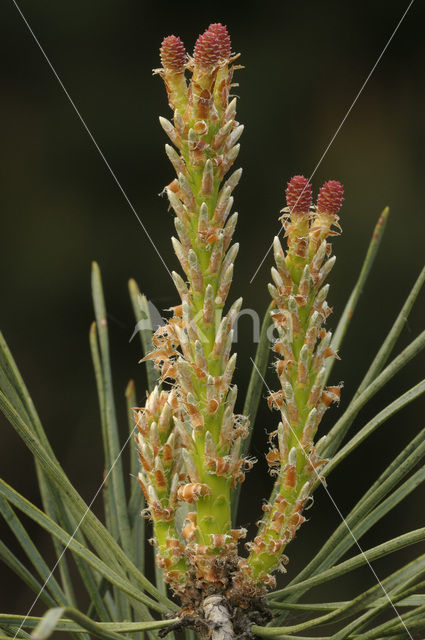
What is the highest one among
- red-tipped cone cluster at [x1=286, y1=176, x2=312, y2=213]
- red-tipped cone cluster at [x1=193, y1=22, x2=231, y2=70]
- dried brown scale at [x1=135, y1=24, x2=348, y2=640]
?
red-tipped cone cluster at [x1=193, y1=22, x2=231, y2=70]

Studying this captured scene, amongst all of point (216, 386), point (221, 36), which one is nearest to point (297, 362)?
point (216, 386)

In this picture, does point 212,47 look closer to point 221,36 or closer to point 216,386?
point 221,36

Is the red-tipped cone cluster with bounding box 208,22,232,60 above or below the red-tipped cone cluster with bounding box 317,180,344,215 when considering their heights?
above

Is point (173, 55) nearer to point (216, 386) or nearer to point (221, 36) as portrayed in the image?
point (221, 36)

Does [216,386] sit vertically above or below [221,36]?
below

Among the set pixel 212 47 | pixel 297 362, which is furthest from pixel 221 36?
pixel 297 362
